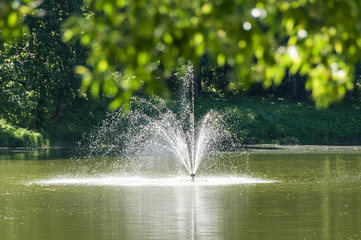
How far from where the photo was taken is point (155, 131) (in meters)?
39.1

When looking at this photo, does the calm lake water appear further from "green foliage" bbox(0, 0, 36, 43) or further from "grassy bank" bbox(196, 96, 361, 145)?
"grassy bank" bbox(196, 96, 361, 145)

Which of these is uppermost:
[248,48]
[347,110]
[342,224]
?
[347,110]

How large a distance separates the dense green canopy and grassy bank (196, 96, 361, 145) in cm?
3561

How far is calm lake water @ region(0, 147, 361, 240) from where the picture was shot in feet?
43.0

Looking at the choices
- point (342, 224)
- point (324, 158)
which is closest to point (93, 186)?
point (342, 224)

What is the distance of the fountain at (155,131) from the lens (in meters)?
36.5

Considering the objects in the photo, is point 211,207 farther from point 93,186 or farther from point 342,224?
point 93,186

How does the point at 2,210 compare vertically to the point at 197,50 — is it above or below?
below

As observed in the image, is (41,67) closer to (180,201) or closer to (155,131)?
(155,131)

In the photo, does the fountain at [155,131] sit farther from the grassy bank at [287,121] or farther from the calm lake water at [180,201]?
the calm lake water at [180,201]

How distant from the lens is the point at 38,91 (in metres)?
38.8

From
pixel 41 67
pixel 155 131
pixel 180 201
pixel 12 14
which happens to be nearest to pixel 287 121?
pixel 155 131

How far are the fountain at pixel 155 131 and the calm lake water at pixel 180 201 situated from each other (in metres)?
7.91

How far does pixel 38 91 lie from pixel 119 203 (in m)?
22.8
